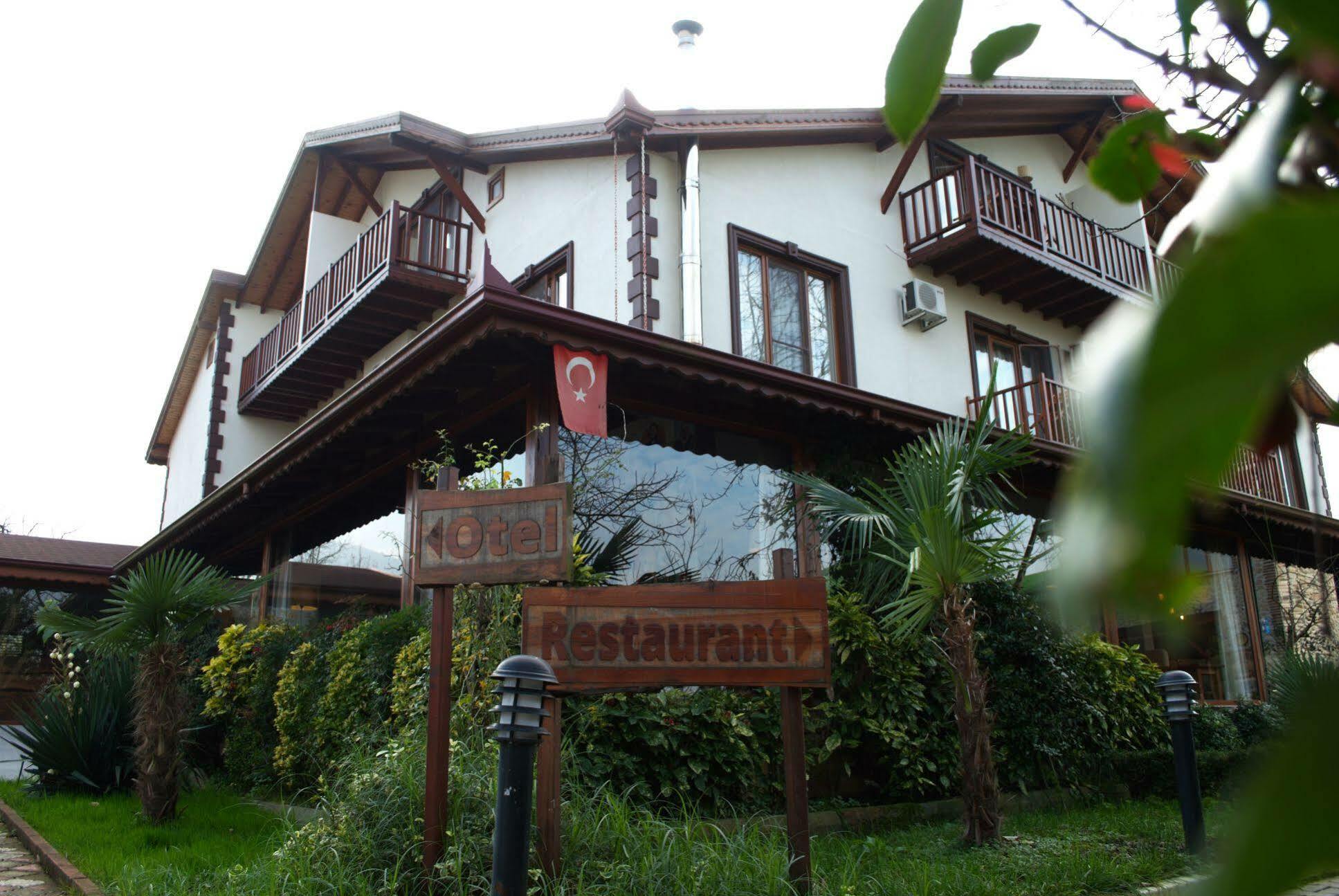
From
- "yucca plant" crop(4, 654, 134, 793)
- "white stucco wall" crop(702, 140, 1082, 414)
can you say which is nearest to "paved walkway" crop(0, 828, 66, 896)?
"yucca plant" crop(4, 654, 134, 793)

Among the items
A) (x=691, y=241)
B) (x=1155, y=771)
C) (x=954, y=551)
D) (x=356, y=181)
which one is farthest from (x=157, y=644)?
(x=356, y=181)

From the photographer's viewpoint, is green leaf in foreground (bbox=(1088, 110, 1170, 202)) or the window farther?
the window

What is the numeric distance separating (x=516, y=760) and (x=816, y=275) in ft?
28.3

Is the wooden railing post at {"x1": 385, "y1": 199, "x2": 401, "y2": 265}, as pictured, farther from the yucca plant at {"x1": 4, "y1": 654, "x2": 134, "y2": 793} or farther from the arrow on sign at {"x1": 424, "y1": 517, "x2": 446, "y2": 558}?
the arrow on sign at {"x1": 424, "y1": 517, "x2": 446, "y2": 558}

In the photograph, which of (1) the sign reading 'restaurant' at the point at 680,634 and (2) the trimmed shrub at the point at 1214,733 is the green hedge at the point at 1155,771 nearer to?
(2) the trimmed shrub at the point at 1214,733

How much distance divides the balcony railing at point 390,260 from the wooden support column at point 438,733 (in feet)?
28.3

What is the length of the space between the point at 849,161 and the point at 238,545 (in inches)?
366

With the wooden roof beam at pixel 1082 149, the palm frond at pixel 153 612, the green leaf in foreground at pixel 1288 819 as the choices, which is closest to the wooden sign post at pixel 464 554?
the palm frond at pixel 153 612

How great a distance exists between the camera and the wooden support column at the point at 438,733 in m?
4.11

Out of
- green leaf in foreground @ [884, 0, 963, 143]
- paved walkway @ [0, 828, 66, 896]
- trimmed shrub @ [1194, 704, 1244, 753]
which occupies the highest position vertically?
green leaf in foreground @ [884, 0, 963, 143]

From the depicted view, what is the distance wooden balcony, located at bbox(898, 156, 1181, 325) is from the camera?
11680 mm

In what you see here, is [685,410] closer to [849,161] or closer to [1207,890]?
[849,161]

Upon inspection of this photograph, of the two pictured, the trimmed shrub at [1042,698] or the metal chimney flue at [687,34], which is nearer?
the trimmed shrub at [1042,698]

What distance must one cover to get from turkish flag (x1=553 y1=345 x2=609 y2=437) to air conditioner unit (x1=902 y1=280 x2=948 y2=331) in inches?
221
